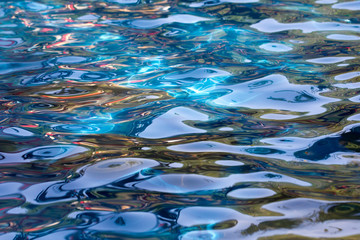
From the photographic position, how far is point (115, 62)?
269 centimetres

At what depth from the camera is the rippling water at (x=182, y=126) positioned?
129cm

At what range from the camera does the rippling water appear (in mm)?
1287

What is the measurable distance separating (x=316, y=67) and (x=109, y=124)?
1311 millimetres

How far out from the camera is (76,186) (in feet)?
4.77

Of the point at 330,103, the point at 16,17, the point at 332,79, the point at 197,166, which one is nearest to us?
the point at 197,166

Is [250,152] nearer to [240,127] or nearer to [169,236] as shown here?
[240,127]

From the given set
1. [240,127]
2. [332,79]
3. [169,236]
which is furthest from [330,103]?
[169,236]

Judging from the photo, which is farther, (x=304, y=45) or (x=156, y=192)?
(x=304, y=45)

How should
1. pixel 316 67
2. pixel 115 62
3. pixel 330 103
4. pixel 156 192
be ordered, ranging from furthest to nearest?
pixel 115 62
pixel 316 67
pixel 330 103
pixel 156 192

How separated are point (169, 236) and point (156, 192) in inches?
9.2

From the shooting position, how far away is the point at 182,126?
6.13 ft

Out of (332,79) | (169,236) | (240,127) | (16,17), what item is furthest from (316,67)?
(16,17)

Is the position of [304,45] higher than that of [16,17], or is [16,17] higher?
[16,17]

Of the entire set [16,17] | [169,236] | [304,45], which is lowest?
[169,236]
